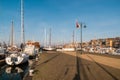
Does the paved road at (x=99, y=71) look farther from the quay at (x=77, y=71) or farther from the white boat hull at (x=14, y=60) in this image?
the white boat hull at (x=14, y=60)

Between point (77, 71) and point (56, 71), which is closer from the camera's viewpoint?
point (77, 71)

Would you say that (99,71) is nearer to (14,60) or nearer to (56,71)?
(56,71)

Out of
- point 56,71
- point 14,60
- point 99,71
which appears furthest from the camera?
point 14,60

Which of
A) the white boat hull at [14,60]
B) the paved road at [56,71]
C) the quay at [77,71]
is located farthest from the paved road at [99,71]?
the white boat hull at [14,60]

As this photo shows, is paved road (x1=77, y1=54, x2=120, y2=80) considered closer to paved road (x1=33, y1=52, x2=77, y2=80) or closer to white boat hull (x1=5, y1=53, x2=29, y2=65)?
paved road (x1=33, y1=52, x2=77, y2=80)

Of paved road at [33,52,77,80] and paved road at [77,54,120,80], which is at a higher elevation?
paved road at [77,54,120,80]

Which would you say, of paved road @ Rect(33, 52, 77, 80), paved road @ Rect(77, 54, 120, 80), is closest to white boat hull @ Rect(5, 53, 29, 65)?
paved road @ Rect(33, 52, 77, 80)

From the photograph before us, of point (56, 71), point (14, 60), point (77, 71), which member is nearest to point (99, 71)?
point (77, 71)

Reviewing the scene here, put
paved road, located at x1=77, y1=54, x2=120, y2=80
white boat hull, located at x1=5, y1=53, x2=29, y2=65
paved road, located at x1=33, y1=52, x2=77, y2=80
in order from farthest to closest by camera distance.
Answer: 1. white boat hull, located at x1=5, y1=53, x2=29, y2=65
2. paved road, located at x1=33, y1=52, x2=77, y2=80
3. paved road, located at x1=77, y1=54, x2=120, y2=80

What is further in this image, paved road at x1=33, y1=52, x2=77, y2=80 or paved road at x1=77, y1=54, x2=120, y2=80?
paved road at x1=33, y1=52, x2=77, y2=80

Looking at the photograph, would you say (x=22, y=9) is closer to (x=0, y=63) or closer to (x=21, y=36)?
(x=21, y=36)

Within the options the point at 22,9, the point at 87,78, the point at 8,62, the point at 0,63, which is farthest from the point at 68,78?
the point at 22,9

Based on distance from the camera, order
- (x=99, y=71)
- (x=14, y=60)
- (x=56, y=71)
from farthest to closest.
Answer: (x=14, y=60) < (x=56, y=71) < (x=99, y=71)

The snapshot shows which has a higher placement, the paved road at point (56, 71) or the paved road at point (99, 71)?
the paved road at point (99, 71)
